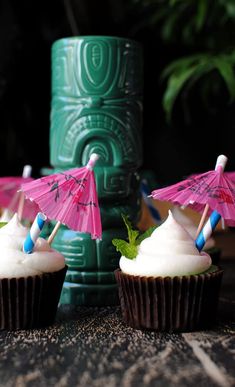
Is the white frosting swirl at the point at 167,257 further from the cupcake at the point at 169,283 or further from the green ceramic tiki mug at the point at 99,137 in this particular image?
the green ceramic tiki mug at the point at 99,137

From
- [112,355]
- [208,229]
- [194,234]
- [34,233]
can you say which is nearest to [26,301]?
[34,233]

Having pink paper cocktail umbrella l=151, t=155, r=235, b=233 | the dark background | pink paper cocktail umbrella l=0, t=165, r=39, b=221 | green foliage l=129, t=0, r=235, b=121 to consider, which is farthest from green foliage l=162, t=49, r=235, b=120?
pink paper cocktail umbrella l=151, t=155, r=235, b=233

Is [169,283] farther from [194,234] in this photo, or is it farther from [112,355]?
[194,234]

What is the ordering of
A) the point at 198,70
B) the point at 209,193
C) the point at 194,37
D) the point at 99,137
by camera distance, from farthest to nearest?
the point at 194,37 → the point at 198,70 → the point at 99,137 → the point at 209,193

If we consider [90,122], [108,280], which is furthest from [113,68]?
[108,280]

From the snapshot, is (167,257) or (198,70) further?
(198,70)

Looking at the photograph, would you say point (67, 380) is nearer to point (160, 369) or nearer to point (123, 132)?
point (160, 369)
